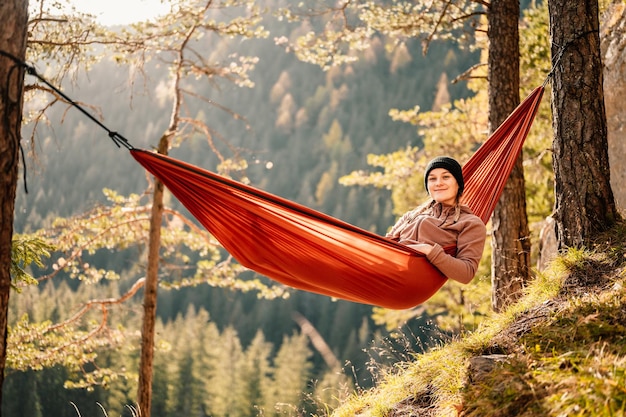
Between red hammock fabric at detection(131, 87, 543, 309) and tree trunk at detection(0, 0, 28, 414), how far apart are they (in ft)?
1.36

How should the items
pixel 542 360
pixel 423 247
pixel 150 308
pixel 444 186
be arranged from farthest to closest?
pixel 150 308 < pixel 444 186 < pixel 423 247 < pixel 542 360

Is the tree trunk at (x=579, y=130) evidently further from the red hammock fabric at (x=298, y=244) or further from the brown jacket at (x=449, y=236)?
the red hammock fabric at (x=298, y=244)

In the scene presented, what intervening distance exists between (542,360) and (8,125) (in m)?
1.67

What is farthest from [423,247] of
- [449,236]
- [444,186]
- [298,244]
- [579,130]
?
[579,130]

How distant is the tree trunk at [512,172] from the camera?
124 inches

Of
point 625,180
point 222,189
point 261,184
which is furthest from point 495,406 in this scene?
point 261,184

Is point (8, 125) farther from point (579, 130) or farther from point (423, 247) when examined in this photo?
point (579, 130)

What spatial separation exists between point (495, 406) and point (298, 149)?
206ft

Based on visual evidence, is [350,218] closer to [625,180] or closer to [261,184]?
[261,184]

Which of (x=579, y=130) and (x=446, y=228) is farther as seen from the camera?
(x=579, y=130)

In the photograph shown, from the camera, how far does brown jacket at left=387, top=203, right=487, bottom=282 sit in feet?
6.70

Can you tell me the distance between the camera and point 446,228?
2203mm

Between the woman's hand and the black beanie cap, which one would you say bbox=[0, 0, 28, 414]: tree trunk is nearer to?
the woman's hand

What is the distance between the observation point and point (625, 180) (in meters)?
4.09
